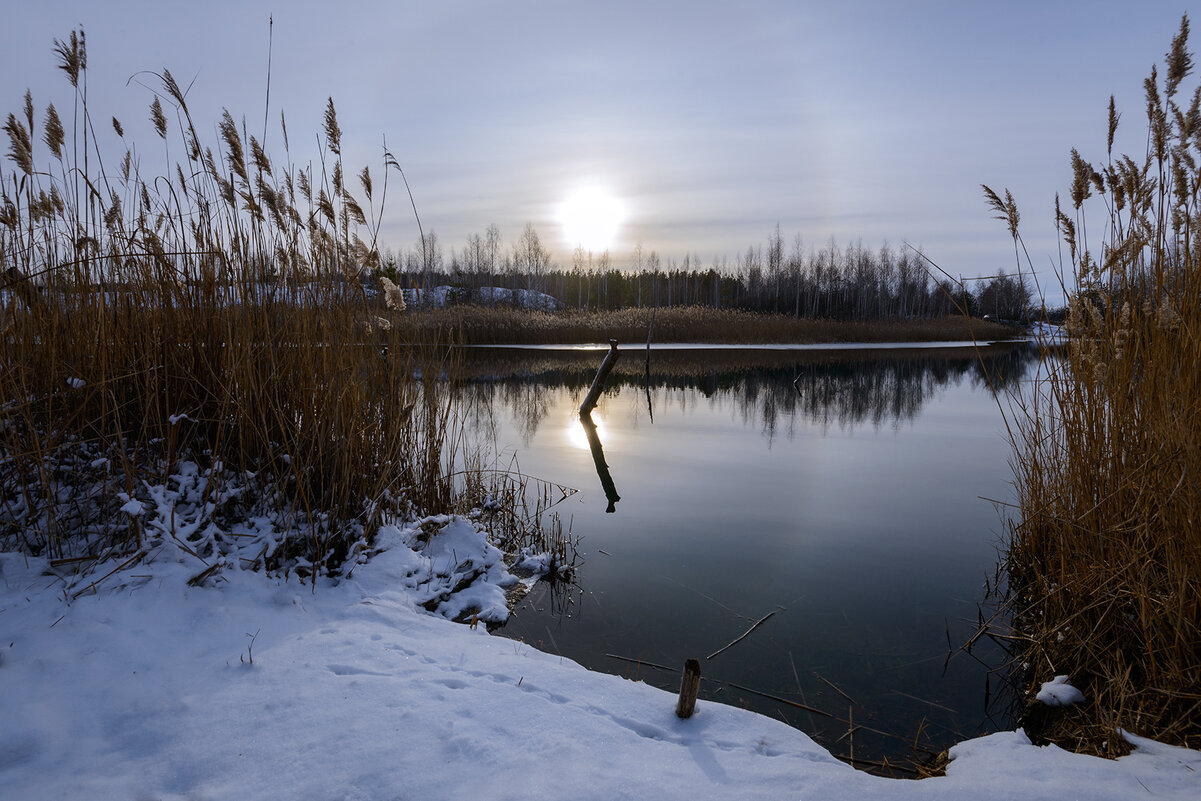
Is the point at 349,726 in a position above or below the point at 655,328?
below

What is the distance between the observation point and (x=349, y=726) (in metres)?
1.89

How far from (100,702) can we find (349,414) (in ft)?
5.57

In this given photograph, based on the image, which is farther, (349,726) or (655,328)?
(655,328)

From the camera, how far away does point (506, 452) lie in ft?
22.9

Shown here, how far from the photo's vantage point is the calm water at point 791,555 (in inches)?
109

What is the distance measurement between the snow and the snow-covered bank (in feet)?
0.85

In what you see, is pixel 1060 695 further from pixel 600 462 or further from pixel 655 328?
pixel 655 328

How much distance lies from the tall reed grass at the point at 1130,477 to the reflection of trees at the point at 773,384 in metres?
3.49

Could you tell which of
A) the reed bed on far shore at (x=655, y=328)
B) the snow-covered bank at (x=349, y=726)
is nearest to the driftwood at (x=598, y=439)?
the snow-covered bank at (x=349, y=726)

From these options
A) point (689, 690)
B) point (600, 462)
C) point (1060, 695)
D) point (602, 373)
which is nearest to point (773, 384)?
point (602, 373)

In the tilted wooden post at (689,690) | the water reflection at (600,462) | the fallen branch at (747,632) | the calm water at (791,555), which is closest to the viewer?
the tilted wooden post at (689,690)

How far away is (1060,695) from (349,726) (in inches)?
93.2

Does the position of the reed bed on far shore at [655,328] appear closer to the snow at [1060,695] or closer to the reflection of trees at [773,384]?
the reflection of trees at [773,384]

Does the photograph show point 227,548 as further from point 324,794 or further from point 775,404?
point 775,404
